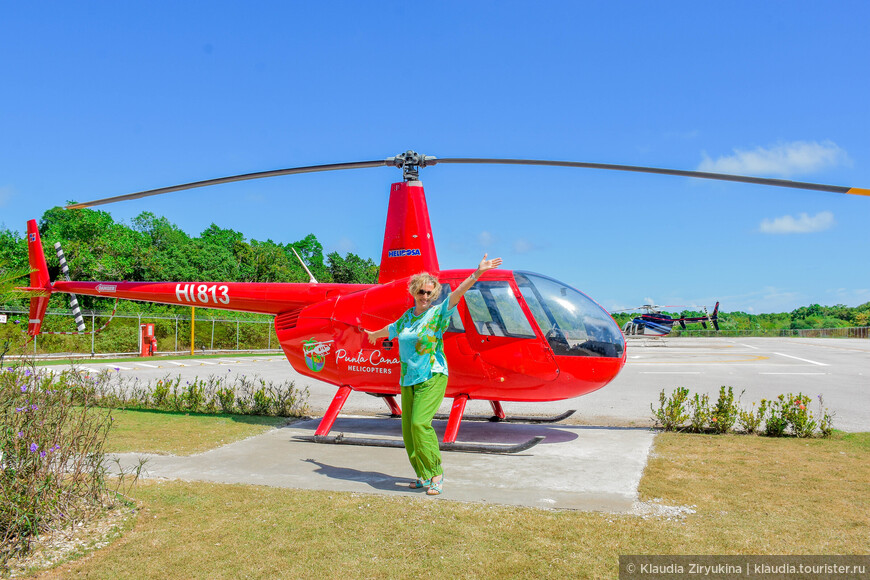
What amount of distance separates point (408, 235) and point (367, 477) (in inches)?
133

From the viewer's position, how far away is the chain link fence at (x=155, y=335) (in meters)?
25.7

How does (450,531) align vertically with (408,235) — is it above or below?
below

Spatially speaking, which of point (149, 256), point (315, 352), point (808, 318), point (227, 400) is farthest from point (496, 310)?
point (808, 318)

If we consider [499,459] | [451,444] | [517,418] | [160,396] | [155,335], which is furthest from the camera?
[155,335]

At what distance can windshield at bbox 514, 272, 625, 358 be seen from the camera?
24.4 feet

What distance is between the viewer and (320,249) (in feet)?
256

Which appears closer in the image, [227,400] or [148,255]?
[227,400]

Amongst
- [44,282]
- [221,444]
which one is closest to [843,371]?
[221,444]

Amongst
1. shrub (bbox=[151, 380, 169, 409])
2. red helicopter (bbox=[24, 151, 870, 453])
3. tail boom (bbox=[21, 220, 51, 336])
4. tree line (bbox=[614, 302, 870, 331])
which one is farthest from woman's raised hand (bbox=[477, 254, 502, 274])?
tree line (bbox=[614, 302, 870, 331])

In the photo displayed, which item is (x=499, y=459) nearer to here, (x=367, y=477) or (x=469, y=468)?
(x=469, y=468)

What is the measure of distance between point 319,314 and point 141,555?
4991 mm

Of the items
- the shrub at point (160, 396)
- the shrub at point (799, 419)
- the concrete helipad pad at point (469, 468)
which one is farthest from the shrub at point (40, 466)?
the shrub at point (799, 419)

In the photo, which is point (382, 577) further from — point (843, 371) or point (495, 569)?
point (843, 371)

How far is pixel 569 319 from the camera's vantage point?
757cm
